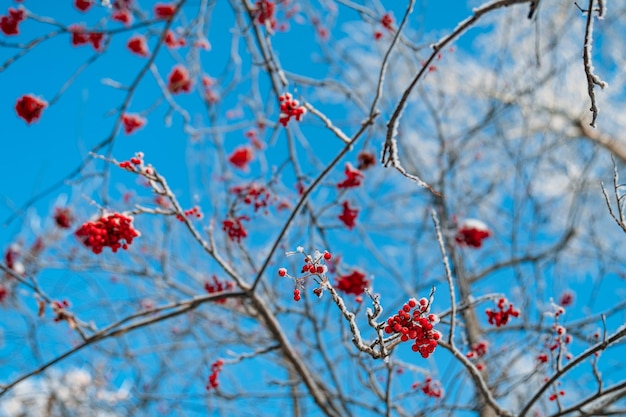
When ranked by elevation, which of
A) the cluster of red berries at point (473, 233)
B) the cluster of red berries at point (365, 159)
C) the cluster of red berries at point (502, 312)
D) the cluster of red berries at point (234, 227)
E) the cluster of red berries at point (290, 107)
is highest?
the cluster of red berries at point (473, 233)

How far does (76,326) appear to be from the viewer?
2516 mm

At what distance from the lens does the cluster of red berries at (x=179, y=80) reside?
13.8 ft

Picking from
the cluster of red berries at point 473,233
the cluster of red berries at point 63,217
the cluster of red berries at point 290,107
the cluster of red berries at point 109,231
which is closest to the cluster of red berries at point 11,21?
the cluster of red berries at point 63,217

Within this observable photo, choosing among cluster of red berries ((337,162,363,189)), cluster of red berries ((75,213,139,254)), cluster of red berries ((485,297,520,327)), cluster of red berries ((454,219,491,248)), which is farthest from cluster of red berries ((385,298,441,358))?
cluster of red berries ((454,219,491,248))

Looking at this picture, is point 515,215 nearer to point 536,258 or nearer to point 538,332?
point 536,258

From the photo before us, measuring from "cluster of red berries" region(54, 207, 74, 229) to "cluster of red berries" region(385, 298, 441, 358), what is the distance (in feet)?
11.3

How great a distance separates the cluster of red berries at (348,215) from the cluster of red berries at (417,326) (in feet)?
5.96

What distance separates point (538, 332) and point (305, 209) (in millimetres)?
1553

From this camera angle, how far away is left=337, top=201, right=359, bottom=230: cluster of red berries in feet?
10.7

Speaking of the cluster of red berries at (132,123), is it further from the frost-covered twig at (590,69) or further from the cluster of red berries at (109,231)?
the frost-covered twig at (590,69)

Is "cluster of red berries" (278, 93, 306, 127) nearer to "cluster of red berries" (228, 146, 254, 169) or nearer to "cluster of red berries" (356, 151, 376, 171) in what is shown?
"cluster of red berries" (356, 151, 376, 171)

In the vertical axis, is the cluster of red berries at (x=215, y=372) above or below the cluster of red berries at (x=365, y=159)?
below

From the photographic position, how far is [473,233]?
431 cm

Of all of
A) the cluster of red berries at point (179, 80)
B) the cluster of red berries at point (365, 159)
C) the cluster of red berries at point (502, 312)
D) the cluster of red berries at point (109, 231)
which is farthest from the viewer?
the cluster of red berries at point (179, 80)
